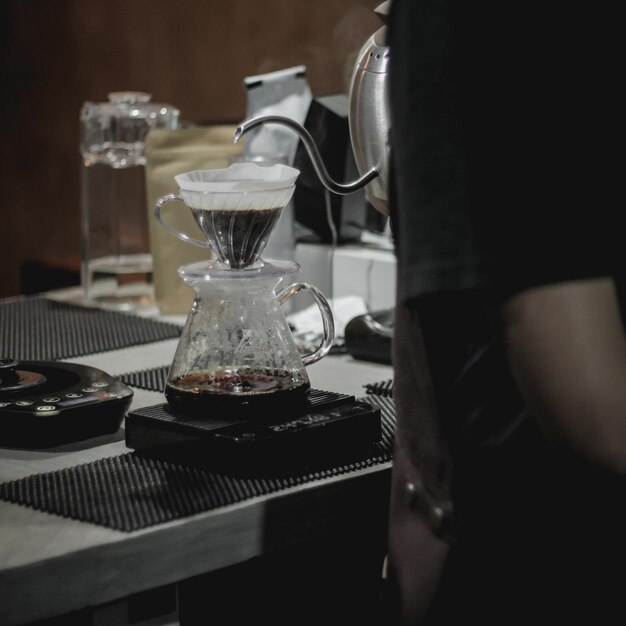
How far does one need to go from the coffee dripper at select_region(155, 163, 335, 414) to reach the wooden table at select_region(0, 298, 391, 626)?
105 millimetres

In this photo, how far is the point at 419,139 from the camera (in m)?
0.66

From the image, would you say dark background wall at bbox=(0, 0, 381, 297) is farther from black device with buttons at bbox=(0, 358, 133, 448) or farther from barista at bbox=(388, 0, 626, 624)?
barista at bbox=(388, 0, 626, 624)

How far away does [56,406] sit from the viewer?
1000 millimetres

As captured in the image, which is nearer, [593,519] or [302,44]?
[593,519]

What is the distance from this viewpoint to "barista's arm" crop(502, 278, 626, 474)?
2.08ft

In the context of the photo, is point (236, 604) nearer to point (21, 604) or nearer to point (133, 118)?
point (21, 604)

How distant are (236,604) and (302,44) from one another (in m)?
1.77

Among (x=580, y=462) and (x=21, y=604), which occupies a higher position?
(x=580, y=462)

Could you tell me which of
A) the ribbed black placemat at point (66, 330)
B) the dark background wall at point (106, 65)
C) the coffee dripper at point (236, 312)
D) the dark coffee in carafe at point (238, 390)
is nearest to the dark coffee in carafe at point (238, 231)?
the coffee dripper at point (236, 312)

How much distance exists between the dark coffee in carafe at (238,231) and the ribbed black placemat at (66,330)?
50 centimetres

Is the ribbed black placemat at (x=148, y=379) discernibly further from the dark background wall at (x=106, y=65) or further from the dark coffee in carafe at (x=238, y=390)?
the dark background wall at (x=106, y=65)

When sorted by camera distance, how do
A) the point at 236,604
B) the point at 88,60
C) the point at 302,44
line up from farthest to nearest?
the point at 88,60 < the point at 302,44 < the point at 236,604

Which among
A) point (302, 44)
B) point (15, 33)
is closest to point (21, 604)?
point (302, 44)

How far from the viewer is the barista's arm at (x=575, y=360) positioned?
0.63m
